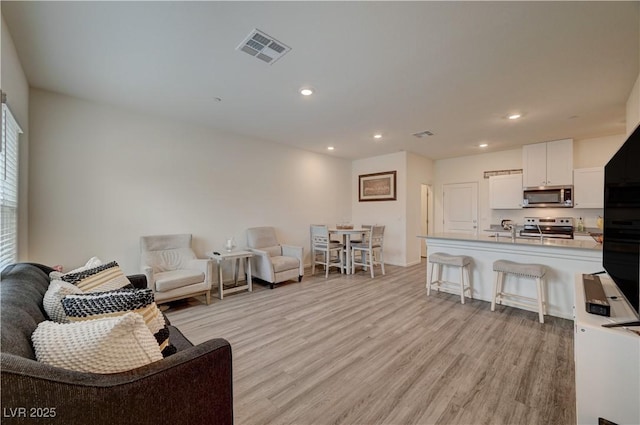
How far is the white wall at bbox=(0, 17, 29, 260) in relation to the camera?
6.64ft

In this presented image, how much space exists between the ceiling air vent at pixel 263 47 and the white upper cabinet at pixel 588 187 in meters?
5.68

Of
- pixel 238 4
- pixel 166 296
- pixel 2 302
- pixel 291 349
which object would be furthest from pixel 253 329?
pixel 238 4

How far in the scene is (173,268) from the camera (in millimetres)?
3729

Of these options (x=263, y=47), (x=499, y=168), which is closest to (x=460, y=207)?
(x=499, y=168)

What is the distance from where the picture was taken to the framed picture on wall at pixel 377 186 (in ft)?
20.2

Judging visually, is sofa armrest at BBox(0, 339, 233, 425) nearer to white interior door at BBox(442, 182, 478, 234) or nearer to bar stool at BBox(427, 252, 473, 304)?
bar stool at BBox(427, 252, 473, 304)

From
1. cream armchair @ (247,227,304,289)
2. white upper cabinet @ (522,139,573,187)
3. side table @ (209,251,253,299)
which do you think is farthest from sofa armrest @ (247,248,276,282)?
white upper cabinet @ (522,139,573,187)

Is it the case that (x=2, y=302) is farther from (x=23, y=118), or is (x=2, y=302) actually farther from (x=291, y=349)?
(x=23, y=118)

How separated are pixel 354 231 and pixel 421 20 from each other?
3616 millimetres

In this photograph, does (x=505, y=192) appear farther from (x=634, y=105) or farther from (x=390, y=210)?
(x=634, y=105)

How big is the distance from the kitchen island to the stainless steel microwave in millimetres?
2026

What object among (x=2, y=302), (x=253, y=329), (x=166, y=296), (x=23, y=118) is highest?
(x=23, y=118)

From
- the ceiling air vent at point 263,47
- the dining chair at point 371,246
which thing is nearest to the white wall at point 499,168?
the dining chair at point 371,246

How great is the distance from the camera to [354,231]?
506cm
